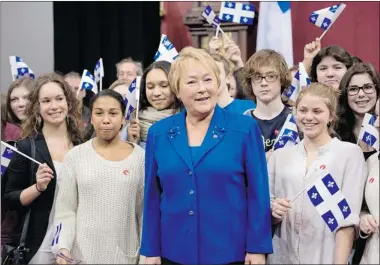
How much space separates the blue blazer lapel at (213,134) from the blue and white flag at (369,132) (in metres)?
0.80

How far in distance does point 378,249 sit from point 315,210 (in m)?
0.29

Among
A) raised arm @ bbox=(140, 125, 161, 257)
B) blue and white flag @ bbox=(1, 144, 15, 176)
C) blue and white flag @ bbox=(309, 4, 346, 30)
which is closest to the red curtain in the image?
blue and white flag @ bbox=(309, 4, 346, 30)

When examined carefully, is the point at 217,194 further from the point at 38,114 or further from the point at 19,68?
the point at 19,68

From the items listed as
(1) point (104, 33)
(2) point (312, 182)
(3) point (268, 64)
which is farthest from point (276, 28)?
(2) point (312, 182)

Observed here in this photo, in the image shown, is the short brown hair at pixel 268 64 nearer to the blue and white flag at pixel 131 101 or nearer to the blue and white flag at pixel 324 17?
the blue and white flag at pixel 131 101

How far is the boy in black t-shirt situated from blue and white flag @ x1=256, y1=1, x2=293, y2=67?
2584 mm

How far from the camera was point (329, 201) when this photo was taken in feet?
8.80

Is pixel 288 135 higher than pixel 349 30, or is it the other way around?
pixel 349 30

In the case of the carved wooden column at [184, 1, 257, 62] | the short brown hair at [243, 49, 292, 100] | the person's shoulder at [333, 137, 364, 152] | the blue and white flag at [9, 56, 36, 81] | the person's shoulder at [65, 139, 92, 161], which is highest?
the carved wooden column at [184, 1, 257, 62]

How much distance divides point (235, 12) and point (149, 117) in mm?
1746

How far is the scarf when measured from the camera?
3.30 m

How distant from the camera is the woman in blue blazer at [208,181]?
248 centimetres

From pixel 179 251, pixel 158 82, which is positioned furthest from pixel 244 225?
pixel 158 82

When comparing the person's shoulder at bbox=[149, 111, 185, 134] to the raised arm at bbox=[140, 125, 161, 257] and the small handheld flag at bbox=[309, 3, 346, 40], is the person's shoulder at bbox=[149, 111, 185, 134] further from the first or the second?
the small handheld flag at bbox=[309, 3, 346, 40]
